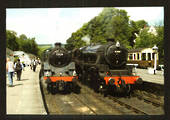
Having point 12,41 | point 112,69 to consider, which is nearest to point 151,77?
point 112,69

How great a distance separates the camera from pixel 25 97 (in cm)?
782

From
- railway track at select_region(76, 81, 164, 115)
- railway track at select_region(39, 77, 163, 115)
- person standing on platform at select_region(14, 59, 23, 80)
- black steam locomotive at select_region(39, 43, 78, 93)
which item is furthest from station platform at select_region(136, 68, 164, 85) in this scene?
person standing on platform at select_region(14, 59, 23, 80)

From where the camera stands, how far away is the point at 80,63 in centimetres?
1359

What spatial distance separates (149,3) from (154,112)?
3936mm

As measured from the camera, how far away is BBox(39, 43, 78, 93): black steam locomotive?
10.1 metres

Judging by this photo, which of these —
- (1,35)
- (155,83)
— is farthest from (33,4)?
(155,83)

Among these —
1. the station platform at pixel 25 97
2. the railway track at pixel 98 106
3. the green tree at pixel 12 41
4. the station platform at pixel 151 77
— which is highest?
the green tree at pixel 12 41

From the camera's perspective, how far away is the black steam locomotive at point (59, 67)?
1009cm

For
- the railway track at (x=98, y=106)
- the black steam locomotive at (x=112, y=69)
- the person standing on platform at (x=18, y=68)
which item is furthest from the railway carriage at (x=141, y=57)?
the person standing on platform at (x=18, y=68)

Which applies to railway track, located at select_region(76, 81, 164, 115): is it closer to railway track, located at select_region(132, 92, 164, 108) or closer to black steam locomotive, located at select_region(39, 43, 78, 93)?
railway track, located at select_region(132, 92, 164, 108)

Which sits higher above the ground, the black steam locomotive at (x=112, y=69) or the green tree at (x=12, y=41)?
the green tree at (x=12, y=41)

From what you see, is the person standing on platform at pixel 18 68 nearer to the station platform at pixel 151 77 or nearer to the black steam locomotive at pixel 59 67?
the black steam locomotive at pixel 59 67

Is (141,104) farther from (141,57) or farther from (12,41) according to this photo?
(12,41)

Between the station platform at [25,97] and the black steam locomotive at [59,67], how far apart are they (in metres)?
0.89
